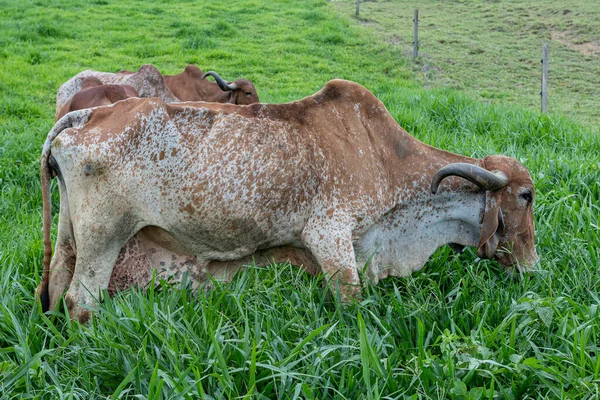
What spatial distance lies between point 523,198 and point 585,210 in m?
1.05

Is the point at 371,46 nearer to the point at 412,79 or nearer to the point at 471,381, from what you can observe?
the point at 412,79

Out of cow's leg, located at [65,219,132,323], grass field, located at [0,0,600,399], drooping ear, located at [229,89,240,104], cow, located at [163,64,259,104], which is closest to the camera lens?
grass field, located at [0,0,600,399]

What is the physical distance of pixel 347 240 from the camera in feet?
11.1

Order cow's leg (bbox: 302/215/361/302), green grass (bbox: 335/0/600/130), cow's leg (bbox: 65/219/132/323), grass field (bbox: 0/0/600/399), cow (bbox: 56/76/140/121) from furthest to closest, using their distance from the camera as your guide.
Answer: green grass (bbox: 335/0/600/130) < cow (bbox: 56/76/140/121) < cow's leg (bbox: 302/215/361/302) < cow's leg (bbox: 65/219/132/323) < grass field (bbox: 0/0/600/399)

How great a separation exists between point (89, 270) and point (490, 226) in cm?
216

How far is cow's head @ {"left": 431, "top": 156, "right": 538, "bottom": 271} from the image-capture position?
3.61m

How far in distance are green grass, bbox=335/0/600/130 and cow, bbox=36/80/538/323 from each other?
5322mm

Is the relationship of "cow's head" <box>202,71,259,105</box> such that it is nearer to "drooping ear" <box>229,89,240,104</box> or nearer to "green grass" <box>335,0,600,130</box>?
"drooping ear" <box>229,89,240,104</box>

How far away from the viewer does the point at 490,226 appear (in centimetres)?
363

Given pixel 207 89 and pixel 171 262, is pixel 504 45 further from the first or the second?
pixel 171 262

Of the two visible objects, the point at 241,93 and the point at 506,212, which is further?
the point at 241,93

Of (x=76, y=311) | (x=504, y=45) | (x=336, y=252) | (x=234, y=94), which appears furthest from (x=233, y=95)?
(x=504, y=45)

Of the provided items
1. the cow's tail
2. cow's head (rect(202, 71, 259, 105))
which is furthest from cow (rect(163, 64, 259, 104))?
the cow's tail

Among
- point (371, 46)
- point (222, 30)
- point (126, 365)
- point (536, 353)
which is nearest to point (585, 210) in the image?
point (536, 353)
